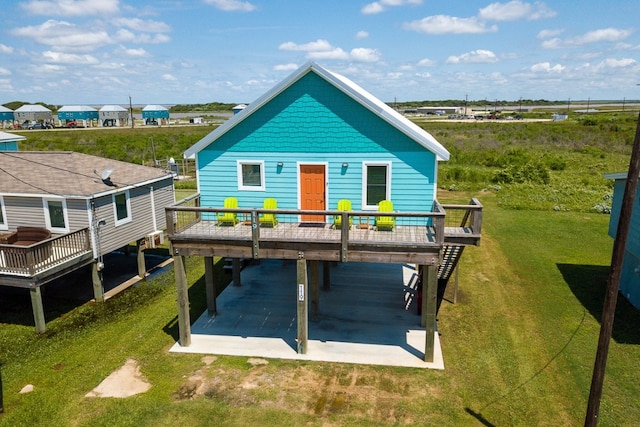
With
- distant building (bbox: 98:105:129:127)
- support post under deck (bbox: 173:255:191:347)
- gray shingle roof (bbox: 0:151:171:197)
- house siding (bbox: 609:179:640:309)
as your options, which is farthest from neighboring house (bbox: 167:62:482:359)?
distant building (bbox: 98:105:129:127)

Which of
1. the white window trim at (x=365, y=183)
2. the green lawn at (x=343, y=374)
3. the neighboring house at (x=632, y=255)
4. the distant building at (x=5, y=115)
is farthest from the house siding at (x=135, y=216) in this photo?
the distant building at (x=5, y=115)

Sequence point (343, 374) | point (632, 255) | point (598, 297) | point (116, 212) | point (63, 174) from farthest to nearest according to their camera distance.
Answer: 1. point (63, 174)
2. point (116, 212)
3. point (598, 297)
4. point (632, 255)
5. point (343, 374)

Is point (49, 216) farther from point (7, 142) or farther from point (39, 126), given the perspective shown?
point (39, 126)

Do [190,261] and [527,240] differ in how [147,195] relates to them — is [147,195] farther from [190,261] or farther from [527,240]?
[527,240]

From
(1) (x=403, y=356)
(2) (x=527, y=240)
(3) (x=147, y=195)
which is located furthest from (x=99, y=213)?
(2) (x=527, y=240)

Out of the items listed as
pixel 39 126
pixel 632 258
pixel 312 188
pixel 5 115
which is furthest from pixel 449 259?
pixel 5 115
